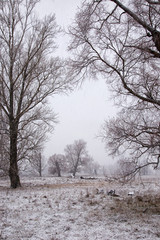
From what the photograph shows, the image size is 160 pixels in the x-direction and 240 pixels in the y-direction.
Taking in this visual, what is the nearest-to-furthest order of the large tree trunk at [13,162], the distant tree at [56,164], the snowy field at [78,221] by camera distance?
the snowy field at [78,221], the large tree trunk at [13,162], the distant tree at [56,164]

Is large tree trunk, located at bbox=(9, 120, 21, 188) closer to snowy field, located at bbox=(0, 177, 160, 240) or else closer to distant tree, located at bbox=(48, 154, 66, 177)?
snowy field, located at bbox=(0, 177, 160, 240)

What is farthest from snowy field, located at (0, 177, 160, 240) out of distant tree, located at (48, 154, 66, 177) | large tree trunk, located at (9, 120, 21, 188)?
distant tree, located at (48, 154, 66, 177)

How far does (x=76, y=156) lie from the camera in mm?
55281

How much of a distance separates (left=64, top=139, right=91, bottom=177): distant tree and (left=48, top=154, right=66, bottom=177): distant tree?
2393 millimetres

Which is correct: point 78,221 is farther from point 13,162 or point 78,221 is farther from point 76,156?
point 76,156

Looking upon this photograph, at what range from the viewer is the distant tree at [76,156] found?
54.3 meters

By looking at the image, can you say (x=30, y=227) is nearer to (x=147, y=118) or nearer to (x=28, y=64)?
(x=147, y=118)

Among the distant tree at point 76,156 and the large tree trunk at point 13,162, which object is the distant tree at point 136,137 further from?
the distant tree at point 76,156

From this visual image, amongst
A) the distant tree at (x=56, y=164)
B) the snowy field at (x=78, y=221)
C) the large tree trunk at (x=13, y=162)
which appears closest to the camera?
the snowy field at (x=78, y=221)

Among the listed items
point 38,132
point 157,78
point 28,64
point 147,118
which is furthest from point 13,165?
point 157,78

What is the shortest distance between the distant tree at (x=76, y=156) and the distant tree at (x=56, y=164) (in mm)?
2393

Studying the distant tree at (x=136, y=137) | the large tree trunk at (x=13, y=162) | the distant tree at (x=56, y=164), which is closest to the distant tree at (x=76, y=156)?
the distant tree at (x=56, y=164)

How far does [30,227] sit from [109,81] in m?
5.47

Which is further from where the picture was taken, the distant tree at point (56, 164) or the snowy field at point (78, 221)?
the distant tree at point (56, 164)
